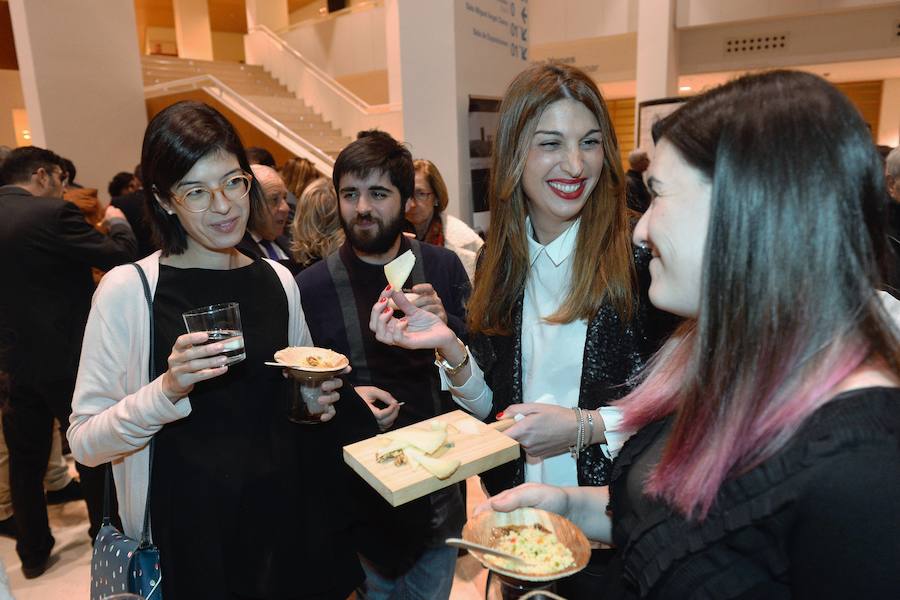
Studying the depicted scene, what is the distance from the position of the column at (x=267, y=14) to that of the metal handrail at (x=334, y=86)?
0.34 m

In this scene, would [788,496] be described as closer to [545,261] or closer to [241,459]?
[545,261]

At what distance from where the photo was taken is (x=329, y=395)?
1435 mm

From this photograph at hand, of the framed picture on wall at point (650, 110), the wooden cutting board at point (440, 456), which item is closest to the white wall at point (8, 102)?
the framed picture on wall at point (650, 110)

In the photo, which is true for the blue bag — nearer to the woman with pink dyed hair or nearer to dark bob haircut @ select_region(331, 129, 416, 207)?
dark bob haircut @ select_region(331, 129, 416, 207)

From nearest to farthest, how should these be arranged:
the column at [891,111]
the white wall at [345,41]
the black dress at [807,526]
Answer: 1. the black dress at [807,526]
2. the column at [891,111]
3. the white wall at [345,41]

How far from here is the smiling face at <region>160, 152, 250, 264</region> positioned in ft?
4.90

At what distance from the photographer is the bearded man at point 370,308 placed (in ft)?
6.25

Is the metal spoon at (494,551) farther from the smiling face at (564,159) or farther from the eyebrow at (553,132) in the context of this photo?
the eyebrow at (553,132)

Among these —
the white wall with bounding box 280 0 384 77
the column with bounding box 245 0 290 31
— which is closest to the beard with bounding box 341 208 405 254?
the white wall with bounding box 280 0 384 77

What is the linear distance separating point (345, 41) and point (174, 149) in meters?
13.8

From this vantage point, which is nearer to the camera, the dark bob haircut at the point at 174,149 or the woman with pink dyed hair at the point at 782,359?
the woman with pink dyed hair at the point at 782,359

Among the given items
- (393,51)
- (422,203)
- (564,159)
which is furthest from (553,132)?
(393,51)

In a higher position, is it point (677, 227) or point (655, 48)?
point (655, 48)

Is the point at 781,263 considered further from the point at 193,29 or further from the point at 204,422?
the point at 193,29
